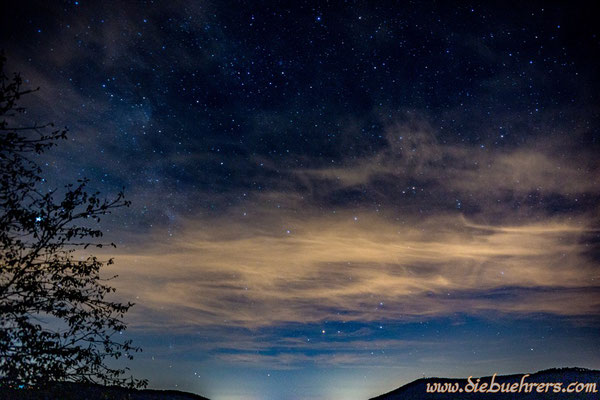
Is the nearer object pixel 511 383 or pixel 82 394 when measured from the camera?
pixel 82 394

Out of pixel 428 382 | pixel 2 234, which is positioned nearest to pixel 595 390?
pixel 428 382

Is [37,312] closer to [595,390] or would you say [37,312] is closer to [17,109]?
[17,109]

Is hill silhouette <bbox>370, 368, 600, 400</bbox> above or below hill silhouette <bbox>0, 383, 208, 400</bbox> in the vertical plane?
above

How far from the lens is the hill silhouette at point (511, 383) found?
21453 mm

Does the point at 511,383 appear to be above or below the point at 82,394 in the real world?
above

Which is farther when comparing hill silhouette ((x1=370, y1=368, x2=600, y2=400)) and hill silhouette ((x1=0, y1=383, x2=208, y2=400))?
hill silhouette ((x1=370, y1=368, x2=600, y2=400))

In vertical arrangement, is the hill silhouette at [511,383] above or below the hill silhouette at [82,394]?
above

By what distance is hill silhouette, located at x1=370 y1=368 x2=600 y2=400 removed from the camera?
2145 centimetres

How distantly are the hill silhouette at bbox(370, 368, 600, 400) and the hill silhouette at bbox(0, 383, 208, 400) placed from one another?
36.6 ft

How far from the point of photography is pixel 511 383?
2245 cm

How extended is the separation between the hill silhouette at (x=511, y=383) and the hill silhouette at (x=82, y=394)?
36.6 feet

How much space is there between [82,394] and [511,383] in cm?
2025

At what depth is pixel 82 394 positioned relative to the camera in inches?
614

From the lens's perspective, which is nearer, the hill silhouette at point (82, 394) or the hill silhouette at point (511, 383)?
the hill silhouette at point (82, 394)
